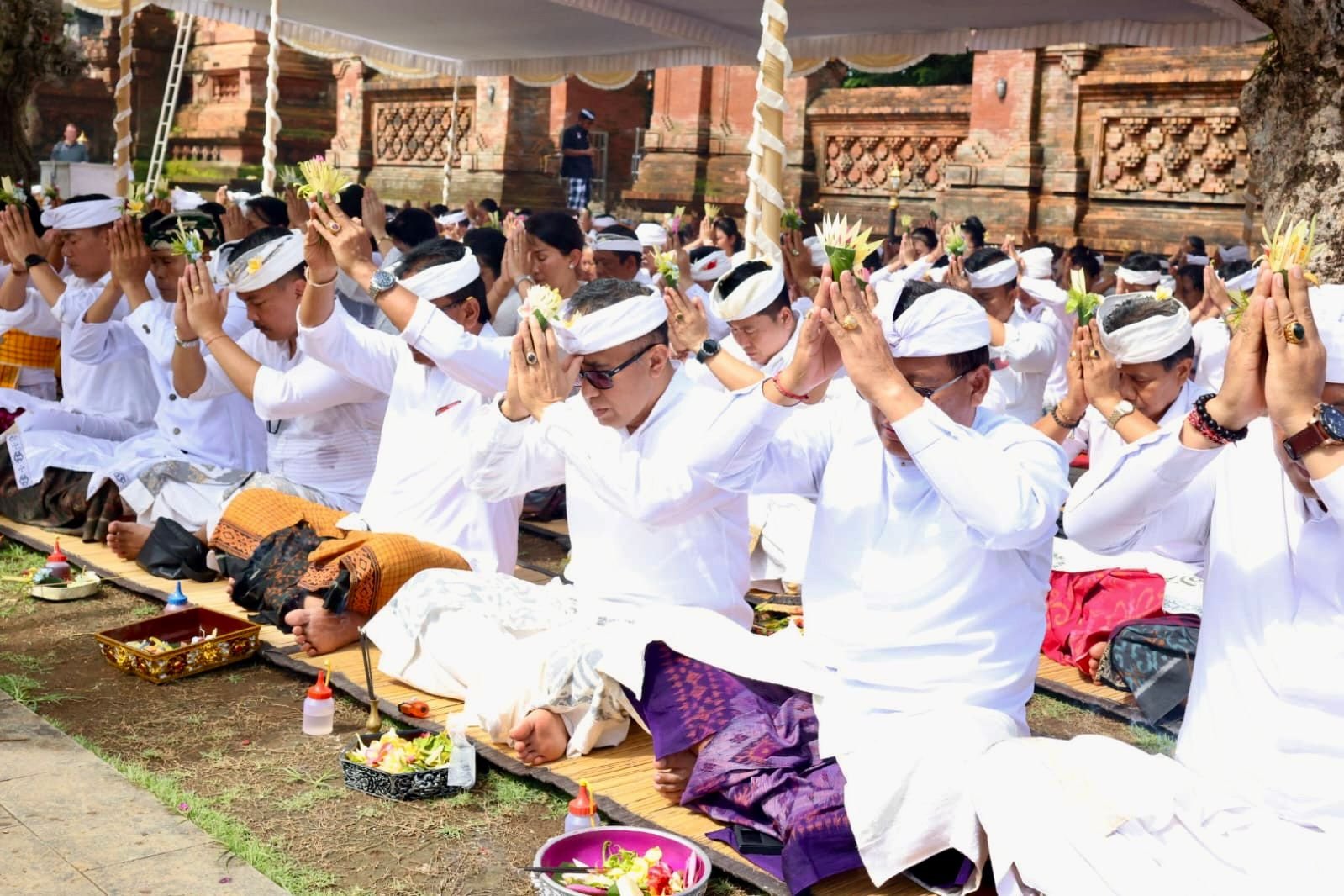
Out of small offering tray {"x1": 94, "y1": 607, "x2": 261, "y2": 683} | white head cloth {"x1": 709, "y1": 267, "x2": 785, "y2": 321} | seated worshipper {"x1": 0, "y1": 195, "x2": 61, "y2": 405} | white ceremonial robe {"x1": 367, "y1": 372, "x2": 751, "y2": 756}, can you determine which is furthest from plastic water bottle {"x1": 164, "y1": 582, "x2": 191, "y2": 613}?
seated worshipper {"x1": 0, "y1": 195, "x2": 61, "y2": 405}

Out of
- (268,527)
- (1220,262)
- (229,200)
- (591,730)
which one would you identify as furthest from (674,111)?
(591,730)

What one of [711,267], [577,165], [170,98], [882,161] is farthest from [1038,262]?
[170,98]

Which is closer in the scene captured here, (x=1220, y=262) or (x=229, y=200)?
(x=229, y=200)

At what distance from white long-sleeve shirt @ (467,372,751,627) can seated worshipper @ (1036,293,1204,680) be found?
1105 millimetres

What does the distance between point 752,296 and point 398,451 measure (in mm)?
1628

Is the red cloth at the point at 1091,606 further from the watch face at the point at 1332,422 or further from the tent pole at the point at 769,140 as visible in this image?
the watch face at the point at 1332,422

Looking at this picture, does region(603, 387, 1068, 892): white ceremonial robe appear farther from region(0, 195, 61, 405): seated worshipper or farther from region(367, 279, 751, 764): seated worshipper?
region(0, 195, 61, 405): seated worshipper

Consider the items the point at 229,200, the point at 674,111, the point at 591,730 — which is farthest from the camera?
the point at 674,111

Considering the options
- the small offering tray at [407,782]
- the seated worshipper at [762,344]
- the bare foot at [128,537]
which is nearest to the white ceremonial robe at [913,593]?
the small offering tray at [407,782]

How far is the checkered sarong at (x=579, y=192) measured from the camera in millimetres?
22219

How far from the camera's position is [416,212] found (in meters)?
9.32

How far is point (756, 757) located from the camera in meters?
3.91

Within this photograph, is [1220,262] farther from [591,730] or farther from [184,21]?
[184,21]

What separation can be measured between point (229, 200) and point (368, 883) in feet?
24.0
